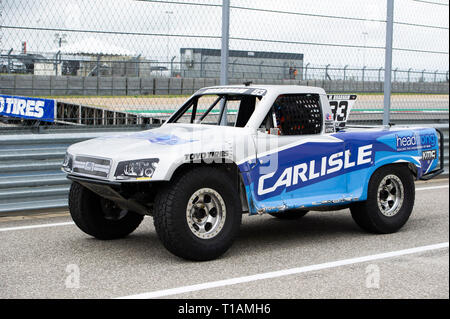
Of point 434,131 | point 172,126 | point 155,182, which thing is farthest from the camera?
point 434,131

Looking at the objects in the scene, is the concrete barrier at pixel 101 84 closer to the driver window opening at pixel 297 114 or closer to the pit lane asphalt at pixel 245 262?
the pit lane asphalt at pixel 245 262

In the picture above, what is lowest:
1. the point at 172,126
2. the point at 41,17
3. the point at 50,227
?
the point at 50,227

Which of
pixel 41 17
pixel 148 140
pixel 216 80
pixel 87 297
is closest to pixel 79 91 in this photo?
pixel 41 17

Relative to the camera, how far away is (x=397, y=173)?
7.69 metres

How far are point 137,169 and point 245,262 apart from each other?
4.34ft

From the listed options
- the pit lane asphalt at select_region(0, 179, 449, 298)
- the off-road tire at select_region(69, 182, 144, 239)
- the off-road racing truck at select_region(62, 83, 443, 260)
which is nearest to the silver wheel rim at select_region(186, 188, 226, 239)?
the off-road racing truck at select_region(62, 83, 443, 260)

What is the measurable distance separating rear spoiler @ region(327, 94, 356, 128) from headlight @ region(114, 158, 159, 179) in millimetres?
3187

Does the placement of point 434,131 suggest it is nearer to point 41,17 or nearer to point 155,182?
point 155,182

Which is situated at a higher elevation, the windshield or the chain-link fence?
the chain-link fence

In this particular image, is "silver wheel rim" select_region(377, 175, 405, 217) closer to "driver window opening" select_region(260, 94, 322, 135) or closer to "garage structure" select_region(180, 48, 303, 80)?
"driver window opening" select_region(260, 94, 322, 135)

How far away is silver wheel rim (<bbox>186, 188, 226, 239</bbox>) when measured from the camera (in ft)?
20.2

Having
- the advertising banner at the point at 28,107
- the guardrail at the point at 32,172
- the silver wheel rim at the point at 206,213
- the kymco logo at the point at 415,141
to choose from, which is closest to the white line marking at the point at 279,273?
the silver wheel rim at the point at 206,213

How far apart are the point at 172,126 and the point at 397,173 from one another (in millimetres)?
2573
